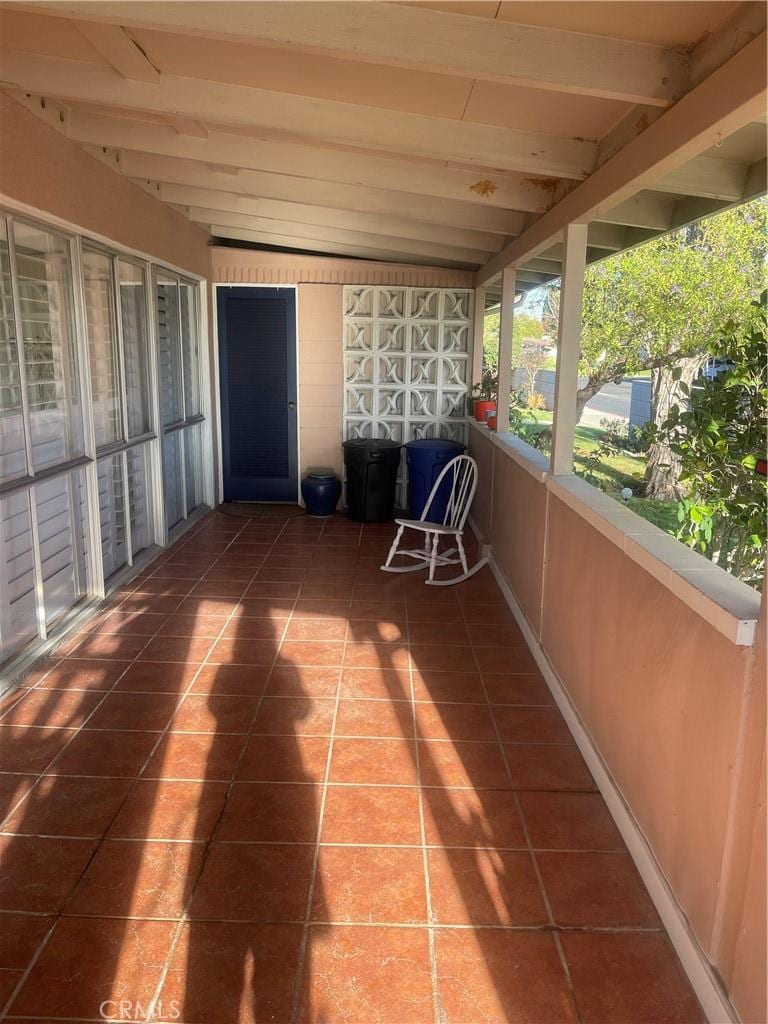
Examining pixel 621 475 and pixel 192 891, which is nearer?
pixel 192 891

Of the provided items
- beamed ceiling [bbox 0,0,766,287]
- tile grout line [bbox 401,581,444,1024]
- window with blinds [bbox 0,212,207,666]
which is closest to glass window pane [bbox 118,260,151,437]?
window with blinds [bbox 0,212,207,666]

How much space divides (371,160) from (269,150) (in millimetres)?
567

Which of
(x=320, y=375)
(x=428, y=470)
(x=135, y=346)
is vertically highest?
(x=135, y=346)

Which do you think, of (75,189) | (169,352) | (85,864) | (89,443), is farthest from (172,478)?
(85,864)

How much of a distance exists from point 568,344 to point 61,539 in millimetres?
2936

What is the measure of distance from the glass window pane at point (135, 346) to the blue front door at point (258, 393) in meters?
1.88

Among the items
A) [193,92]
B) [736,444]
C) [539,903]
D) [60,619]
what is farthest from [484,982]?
[193,92]

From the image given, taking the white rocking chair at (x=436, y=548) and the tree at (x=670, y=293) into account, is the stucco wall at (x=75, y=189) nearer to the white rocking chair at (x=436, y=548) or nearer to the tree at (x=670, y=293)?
the white rocking chair at (x=436, y=548)

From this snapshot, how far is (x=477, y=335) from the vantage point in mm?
7156

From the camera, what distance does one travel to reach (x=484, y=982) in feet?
6.35

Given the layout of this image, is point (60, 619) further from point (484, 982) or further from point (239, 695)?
point (484, 982)

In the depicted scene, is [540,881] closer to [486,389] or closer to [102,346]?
[102,346]

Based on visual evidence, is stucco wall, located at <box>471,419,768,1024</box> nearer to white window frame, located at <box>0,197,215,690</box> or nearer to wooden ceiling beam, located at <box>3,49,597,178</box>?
wooden ceiling beam, located at <box>3,49,597,178</box>

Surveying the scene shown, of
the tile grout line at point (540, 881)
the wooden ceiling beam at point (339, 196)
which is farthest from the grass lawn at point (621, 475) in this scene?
the wooden ceiling beam at point (339, 196)
